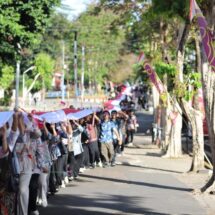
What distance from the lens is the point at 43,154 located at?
11.0m

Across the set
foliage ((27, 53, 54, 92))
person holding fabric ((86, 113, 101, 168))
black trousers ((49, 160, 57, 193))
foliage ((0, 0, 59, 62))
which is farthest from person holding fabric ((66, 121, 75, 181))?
foliage ((27, 53, 54, 92))

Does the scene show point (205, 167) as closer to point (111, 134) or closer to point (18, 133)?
point (111, 134)

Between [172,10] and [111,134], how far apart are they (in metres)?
7.90

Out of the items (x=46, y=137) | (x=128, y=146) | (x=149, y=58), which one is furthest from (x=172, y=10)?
(x=128, y=146)

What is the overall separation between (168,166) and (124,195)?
25.6ft

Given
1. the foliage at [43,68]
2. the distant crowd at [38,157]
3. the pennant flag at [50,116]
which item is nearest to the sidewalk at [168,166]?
the distant crowd at [38,157]

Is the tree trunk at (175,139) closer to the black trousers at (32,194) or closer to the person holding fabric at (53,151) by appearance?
the person holding fabric at (53,151)

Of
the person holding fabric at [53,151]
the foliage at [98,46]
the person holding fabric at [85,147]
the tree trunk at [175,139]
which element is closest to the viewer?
the person holding fabric at [53,151]

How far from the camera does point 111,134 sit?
20.4 meters

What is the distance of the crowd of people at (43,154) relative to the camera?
1021cm

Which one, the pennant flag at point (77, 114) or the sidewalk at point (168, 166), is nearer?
the sidewalk at point (168, 166)

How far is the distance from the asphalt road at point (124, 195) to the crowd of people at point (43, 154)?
15.8 inches

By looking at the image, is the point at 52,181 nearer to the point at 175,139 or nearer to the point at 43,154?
the point at 43,154

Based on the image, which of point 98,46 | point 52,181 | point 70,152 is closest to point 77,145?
point 70,152
